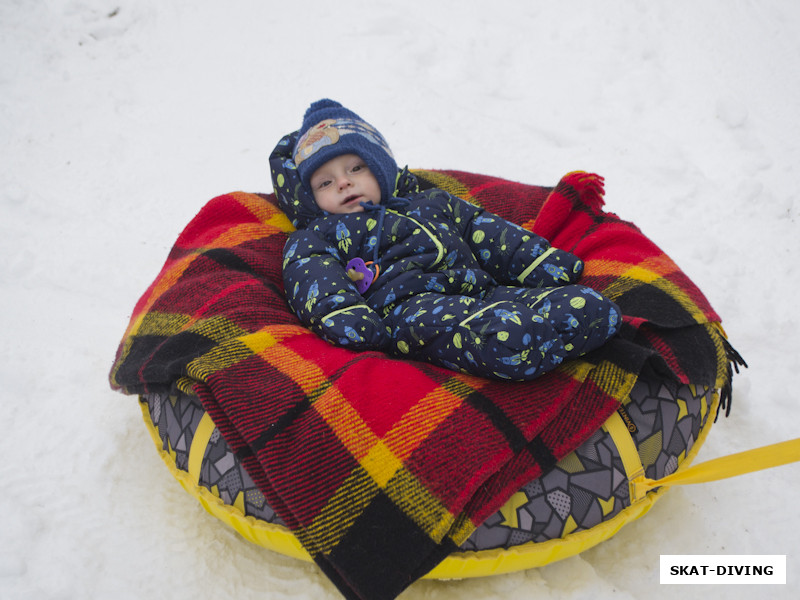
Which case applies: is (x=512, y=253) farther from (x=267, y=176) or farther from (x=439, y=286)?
(x=267, y=176)

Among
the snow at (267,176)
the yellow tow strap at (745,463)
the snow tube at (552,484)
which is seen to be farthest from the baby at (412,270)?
the snow at (267,176)

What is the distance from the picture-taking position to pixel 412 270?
6.74 feet

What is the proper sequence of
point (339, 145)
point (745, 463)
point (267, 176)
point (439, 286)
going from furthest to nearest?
point (267, 176), point (339, 145), point (439, 286), point (745, 463)

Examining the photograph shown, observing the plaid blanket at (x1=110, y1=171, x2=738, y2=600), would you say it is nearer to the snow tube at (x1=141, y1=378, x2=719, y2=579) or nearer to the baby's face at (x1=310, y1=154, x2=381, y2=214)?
Answer: the snow tube at (x1=141, y1=378, x2=719, y2=579)

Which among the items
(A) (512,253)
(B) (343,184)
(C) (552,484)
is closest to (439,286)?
(A) (512,253)

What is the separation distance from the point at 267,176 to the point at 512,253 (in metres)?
1.76

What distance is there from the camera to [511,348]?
1.58m

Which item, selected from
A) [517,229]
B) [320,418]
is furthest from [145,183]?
[320,418]

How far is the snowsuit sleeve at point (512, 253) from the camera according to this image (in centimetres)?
216

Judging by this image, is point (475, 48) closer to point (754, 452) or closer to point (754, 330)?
point (754, 330)

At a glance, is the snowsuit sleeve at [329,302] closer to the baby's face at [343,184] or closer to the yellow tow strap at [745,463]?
the baby's face at [343,184]

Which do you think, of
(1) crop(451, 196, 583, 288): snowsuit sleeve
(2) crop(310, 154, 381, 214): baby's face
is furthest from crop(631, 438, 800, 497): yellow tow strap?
(2) crop(310, 154, 381, 214): baby's face

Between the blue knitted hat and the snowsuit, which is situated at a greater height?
the blue knitted hat

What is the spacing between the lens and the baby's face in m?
2.21
